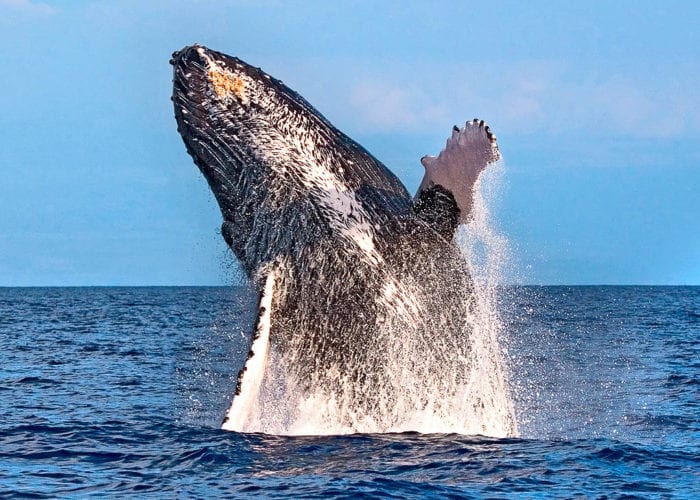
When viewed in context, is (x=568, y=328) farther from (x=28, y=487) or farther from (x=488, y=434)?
(x=28, y=487)

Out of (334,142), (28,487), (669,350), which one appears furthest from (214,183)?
(669,350)

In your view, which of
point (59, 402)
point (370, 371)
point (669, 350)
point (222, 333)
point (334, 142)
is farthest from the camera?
point (222, 333)

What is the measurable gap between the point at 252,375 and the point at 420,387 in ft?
6.17

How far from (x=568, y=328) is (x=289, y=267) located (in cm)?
3895

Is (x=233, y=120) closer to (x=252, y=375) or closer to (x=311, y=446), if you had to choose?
(x=252, y=375)

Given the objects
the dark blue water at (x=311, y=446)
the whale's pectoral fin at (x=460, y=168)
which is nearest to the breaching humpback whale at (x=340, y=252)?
the whale's pectoral fin at (x=460, y=168)

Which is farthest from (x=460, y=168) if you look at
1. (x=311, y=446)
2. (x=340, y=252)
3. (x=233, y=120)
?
(x=311, y=446)

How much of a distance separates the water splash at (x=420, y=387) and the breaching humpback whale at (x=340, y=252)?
2cm

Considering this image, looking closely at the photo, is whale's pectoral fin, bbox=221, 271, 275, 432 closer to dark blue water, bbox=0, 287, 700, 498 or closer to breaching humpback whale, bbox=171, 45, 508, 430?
breaching humpback whale, bbox=171, 45, 508, 430

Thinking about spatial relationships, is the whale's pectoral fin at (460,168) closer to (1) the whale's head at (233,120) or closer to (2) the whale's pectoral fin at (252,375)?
(1) the whale's head at (233,120)

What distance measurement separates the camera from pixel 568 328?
48250mm

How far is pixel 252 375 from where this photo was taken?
10.1 meters

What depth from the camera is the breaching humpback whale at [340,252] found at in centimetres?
1080

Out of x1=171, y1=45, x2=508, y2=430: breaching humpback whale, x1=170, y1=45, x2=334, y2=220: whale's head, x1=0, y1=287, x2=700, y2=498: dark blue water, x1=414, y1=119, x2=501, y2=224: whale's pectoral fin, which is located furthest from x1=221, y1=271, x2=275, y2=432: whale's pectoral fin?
x1=414, y1=119, x2=501, y2=224: whale's pectoral fin
